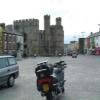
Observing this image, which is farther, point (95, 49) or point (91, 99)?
point (95, 49)

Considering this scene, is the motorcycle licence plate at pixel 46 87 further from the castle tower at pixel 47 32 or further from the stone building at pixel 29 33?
the castle tower at pixel 47 32

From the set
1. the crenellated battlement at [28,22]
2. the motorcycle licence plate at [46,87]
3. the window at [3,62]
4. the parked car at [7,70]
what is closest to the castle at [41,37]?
the crenellated battlement at [28,22]

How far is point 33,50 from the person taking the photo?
110688mm

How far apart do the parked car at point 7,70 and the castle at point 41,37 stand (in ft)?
307

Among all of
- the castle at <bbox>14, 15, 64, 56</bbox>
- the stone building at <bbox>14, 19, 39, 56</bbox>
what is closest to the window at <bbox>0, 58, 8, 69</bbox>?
the stone building at <bbox>14, 19, 39, 56</bbox>

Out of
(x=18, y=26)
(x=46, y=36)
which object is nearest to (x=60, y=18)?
(x=46, y=36)

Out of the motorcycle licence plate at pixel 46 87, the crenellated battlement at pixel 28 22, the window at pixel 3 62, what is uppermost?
the crenellated battlement at pixel 28 22

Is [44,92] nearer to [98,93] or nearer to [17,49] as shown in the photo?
[98,93]

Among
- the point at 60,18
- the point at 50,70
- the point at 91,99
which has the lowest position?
the point at 91,99

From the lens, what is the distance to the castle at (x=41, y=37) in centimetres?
11156

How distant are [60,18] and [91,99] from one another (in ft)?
367

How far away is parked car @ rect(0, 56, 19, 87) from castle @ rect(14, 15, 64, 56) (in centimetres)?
9352

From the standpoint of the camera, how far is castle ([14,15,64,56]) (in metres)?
112

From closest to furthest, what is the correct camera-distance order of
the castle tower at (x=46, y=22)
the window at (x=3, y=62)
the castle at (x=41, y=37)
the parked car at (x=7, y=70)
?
the parked car at (x=7, y=70) < the window at (x=3, y=62) < the castle at (x=41, y=37) < the castle tower at (x=46, y=22)
